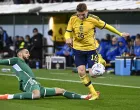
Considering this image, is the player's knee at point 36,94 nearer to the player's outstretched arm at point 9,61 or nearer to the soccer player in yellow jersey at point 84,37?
the player's outstretched arm at point 9,61

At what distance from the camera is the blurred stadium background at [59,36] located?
60.2ft

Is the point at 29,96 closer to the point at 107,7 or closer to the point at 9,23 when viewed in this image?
the point at 107,7

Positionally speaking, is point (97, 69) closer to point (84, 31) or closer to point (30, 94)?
point (84, 31)

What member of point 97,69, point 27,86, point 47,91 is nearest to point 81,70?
point 97,69

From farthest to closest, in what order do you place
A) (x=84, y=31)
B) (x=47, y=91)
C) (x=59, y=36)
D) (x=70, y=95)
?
1. (x=59, y=36)
2. (x=84, y=31)
3. (x=70, y=95)
4. (x=47, y=91)

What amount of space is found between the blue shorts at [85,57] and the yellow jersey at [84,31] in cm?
10

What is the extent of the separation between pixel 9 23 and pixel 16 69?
2336 cm

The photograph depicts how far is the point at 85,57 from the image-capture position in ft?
45.9

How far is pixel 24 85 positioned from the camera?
42.2 ft

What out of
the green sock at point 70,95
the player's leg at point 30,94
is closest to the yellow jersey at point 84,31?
the green sock at point 70,95

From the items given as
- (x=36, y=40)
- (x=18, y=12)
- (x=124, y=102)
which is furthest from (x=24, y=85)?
(x=18, y=12)

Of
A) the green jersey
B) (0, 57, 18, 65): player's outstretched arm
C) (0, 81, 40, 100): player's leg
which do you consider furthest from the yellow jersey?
(0, 81, 40, 100): player's leg

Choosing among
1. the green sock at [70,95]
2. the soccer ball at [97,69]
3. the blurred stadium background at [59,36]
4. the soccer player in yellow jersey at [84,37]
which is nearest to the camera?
the green sock at [70,95]

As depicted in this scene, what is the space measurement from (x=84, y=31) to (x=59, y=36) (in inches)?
679
